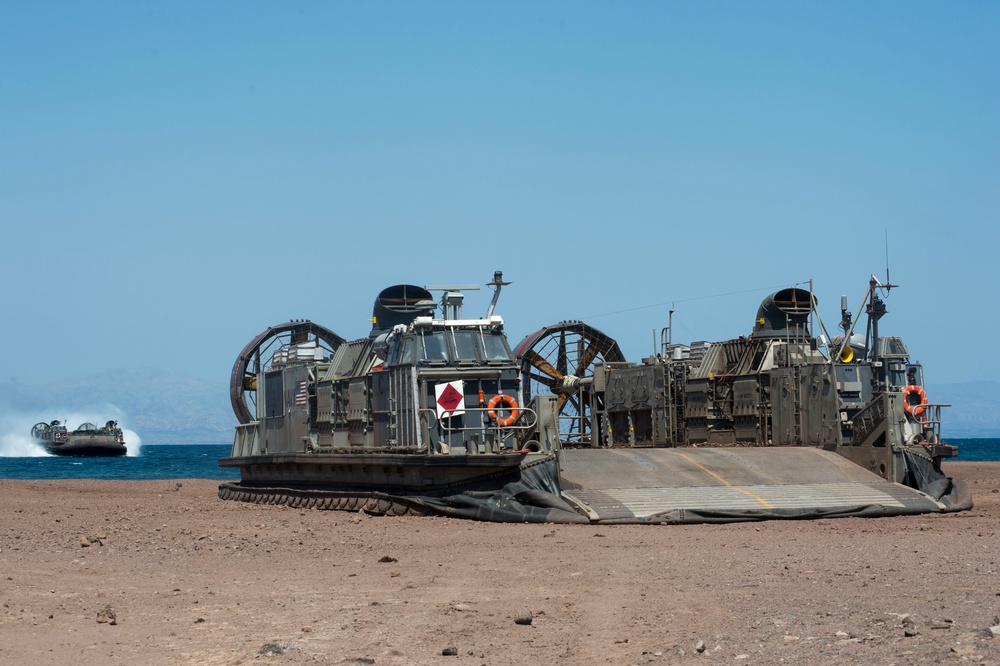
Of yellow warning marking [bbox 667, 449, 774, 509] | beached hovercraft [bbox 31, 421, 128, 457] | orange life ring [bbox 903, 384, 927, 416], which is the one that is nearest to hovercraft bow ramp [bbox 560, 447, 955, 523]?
yellow warning marking [bbox 667, 449, 774, 509]

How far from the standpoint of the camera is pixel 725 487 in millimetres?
17594

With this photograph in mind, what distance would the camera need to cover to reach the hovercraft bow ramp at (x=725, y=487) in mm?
16266

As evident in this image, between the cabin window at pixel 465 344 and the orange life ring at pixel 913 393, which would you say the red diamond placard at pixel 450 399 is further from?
the orange life ring at pixel 913 393

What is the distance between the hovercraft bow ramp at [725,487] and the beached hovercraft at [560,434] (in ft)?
0.11

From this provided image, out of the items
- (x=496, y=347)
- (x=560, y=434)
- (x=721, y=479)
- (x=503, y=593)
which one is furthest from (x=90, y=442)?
(x=503, y=593)

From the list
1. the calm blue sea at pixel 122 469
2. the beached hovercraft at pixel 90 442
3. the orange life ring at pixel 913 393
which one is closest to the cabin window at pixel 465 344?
the orange life ring at pixel 913 393

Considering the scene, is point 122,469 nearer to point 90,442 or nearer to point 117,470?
point 117,470

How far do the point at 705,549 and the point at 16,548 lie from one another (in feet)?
23.3

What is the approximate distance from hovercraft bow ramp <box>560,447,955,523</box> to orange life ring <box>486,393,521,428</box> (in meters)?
0.91

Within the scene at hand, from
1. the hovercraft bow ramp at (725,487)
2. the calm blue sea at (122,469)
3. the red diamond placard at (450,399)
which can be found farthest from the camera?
the calm blue sea at (122,469)

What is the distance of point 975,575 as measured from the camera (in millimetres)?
10336

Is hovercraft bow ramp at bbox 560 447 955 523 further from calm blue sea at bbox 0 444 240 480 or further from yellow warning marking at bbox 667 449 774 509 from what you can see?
calm blue sea at bbox 0 444 240 480

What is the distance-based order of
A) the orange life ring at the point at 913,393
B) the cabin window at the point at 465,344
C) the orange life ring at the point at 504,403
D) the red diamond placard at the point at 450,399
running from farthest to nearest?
the orange life ring at the point at 913,393 < the cabin window at the point at 465,344 < the red diamond placard at the point at 450,399 < the orange life ring at the point at 504,403

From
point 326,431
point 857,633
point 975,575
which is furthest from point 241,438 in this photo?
point 857,633
